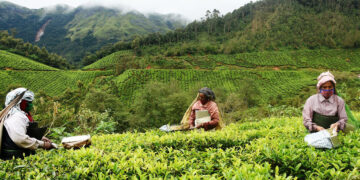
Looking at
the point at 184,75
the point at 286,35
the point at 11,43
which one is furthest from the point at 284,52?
the point at 11,43

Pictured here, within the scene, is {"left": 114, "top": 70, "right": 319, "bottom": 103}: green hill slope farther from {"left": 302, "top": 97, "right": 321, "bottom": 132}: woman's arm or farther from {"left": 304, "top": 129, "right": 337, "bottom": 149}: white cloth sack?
{"left": 304, "top": 129, "right": 337, "bottom": 149}: white cloth sack

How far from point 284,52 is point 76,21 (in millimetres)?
176265

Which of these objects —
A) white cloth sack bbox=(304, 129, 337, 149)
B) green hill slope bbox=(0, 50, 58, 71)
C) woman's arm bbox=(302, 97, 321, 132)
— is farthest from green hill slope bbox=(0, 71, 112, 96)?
white cloth sack bbox=(304, 129, 337, 149)

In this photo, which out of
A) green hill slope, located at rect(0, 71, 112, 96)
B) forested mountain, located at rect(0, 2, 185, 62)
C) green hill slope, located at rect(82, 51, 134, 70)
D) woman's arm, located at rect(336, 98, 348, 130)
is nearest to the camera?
woman's arm, located at rect(336, 98, 348, 130)

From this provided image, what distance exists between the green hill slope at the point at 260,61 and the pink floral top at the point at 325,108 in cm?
Answer: 5042

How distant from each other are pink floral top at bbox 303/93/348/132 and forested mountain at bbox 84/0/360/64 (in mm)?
61948

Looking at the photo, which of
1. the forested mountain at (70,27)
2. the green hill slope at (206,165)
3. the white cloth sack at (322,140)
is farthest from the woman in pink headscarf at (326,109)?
the forested mountain at (70,27)

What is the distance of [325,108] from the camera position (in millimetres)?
3133

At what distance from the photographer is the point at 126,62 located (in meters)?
51.9

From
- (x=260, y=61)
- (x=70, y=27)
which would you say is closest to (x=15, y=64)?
(x=260, y=61)

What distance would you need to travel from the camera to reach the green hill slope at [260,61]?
5334 cm

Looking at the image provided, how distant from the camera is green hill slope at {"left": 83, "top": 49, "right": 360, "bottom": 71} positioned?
53.3m

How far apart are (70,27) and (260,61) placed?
537 ft

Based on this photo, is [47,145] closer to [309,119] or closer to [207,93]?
[207,93]
